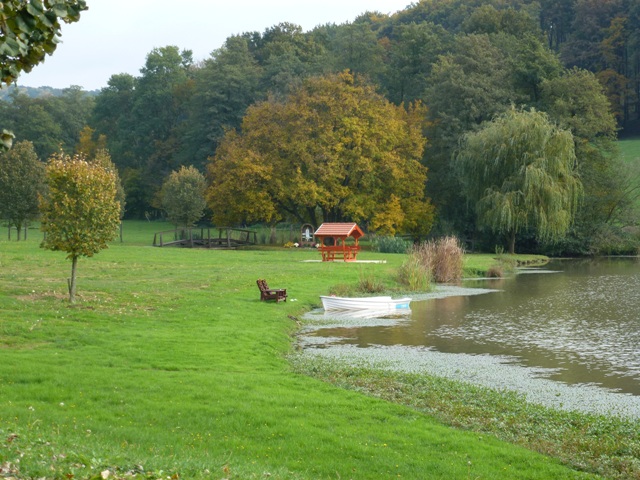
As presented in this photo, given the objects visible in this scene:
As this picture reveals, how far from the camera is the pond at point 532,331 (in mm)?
19403

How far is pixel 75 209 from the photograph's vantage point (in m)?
23.7

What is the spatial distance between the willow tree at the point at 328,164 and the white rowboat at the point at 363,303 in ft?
101

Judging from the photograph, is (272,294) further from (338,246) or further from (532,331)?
(338,246)

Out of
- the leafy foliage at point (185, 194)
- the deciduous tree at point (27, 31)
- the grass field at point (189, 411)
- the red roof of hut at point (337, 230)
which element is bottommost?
the grass field at point (189, 411)

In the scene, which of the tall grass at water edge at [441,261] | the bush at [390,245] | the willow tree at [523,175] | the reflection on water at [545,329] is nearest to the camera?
the reflection on water at [545,329]

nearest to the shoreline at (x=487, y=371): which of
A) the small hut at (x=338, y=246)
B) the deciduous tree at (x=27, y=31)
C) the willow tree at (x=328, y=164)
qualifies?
the deciduous tree at (x=27, y=31)

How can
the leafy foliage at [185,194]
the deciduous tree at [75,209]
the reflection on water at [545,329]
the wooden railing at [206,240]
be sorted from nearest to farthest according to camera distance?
the reflection on water at [545,329]
the deciduous tree at [75,209]
the leafy foliage at [185,194]
the wooden railing at [206,240]

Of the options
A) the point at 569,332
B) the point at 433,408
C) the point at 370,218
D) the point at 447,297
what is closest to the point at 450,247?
the point at 447,297

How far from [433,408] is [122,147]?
310 ft

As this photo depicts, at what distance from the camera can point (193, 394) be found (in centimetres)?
1380

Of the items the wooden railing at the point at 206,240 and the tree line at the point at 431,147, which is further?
the wooden railing at the point at 206,240

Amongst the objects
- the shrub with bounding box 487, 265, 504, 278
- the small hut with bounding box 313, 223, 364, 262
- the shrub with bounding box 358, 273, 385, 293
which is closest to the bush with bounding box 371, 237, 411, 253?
the small hut with bounding box 313, 223, 364, 262

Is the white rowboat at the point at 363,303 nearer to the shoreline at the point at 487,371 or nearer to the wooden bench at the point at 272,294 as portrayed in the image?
the wooden bench at the point at 272,294

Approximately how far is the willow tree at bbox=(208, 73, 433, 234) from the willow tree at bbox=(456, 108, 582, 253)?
6.78 metres
